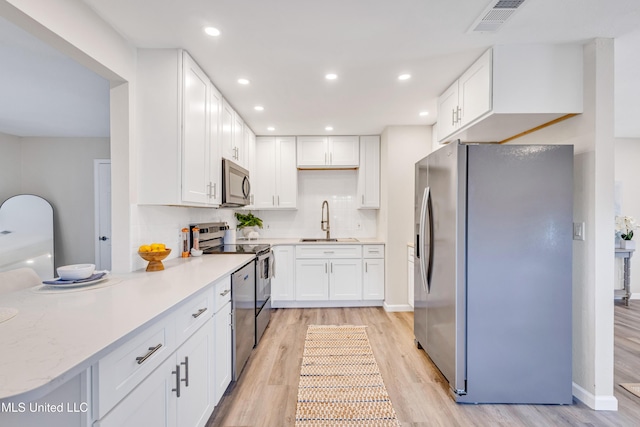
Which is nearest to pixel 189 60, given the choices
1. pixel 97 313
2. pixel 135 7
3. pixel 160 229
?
pixel 135 7

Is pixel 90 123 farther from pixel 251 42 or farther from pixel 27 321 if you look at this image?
pixel 27 321

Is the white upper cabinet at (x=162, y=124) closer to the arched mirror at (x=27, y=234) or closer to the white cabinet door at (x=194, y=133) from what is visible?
the white cabinet door at (x=194, y=133)

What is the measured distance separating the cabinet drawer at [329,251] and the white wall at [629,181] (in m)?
4.03

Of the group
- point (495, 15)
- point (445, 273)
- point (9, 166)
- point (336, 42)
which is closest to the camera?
point (495, 15)

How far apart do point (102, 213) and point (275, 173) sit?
2.77 meters

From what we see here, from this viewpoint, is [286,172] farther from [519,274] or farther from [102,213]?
[519,274]

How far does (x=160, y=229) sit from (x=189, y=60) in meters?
1.32

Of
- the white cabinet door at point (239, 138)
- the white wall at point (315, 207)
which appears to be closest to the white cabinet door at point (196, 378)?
the white cabinet door at point (239, 138)

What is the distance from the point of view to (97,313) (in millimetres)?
1141

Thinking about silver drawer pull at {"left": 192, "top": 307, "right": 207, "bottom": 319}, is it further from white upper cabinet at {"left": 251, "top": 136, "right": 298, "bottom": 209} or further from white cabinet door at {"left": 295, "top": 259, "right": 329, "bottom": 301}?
white upper cabinet at {"left": 251, "top": 136, "right": 298, "bottom": 209}

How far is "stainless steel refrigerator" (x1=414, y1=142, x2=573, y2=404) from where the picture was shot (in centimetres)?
192

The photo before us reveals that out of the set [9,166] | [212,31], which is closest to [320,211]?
[212,31]

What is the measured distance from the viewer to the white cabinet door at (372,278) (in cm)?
391

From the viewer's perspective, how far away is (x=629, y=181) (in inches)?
171
